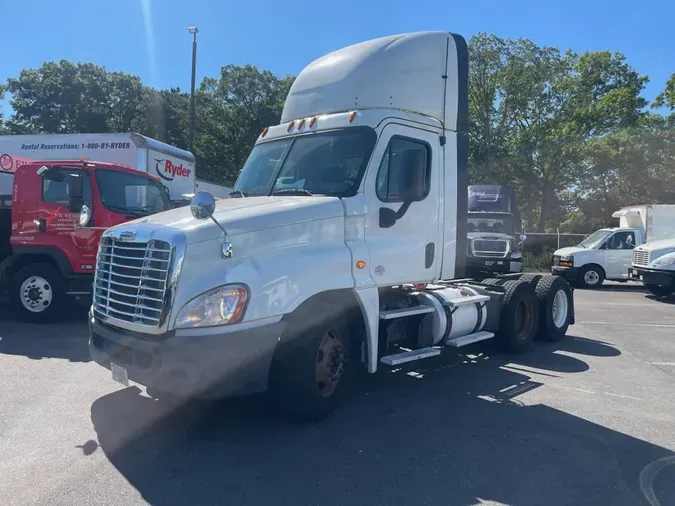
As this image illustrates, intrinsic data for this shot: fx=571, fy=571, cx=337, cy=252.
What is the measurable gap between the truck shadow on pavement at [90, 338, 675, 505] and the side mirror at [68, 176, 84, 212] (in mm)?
4283

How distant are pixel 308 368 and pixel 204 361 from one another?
3.12 feet

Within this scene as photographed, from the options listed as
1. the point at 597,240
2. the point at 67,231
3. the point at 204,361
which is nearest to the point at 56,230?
the point at 67,231

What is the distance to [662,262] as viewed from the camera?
A: 15938 millimetres

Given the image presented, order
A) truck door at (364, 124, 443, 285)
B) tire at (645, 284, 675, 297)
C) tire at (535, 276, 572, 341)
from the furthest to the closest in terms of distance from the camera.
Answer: tire at (645, 284, 675, 297), tire at (535, 276, 572, 341), truck door at (364, 124, 443, 285)

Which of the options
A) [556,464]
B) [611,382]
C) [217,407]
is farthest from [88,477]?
[611,382]

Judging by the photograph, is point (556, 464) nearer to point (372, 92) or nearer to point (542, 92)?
point (372, 92)

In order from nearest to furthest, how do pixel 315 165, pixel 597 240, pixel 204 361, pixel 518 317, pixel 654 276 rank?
1. pixel 204 361
2. pixel 315 165
3. pixel 518 317
4. pixel 654 276
5. pixel 597 240

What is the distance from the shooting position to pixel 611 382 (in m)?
6.92

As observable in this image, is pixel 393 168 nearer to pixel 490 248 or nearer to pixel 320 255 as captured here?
pixel 320 255

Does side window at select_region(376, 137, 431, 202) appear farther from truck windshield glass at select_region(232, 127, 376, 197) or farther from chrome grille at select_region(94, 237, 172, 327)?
chrome grille at select_region(94, 237, 172, 327)

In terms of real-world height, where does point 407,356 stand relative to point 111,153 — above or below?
below

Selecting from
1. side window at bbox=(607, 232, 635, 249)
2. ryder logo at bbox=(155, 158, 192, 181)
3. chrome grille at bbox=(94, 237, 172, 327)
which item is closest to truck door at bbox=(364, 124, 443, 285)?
chrome grille at bbox=(94, 237, 172, 327)

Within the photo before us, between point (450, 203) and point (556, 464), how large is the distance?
10.5ft

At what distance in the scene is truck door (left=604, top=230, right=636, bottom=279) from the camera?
19047 millimetres
